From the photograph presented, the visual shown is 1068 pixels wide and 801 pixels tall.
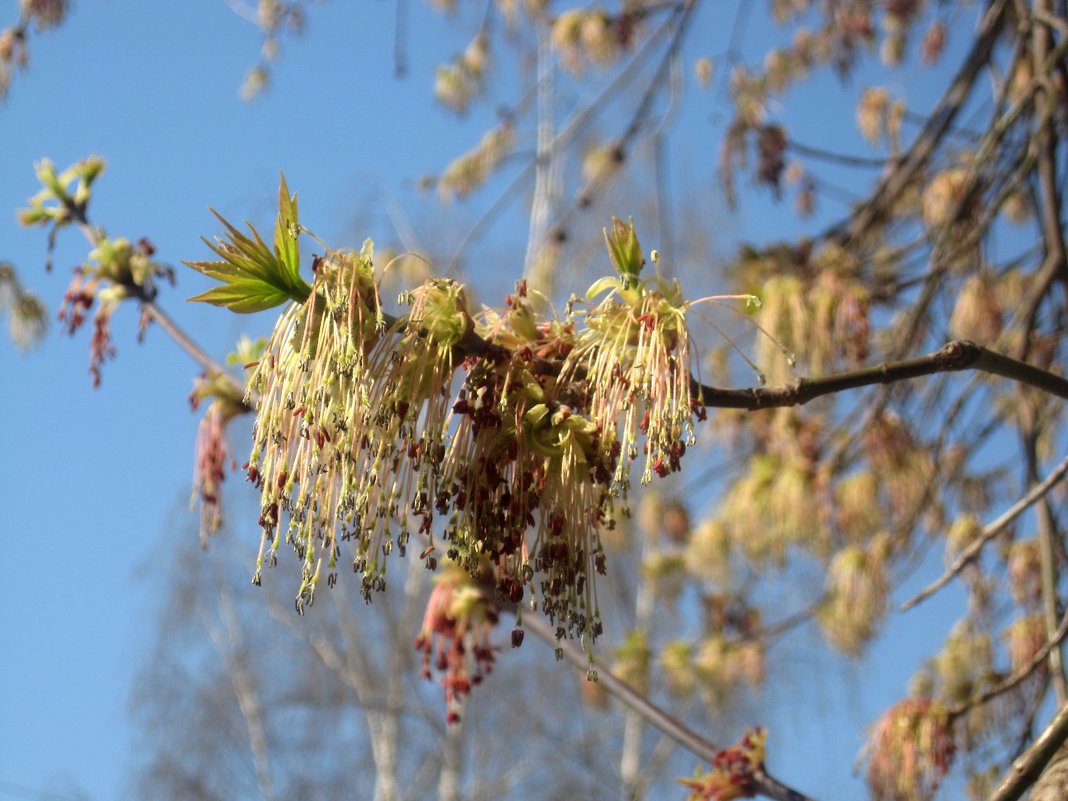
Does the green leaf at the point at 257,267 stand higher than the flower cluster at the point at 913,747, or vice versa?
the flower cluster at the point at 913,747

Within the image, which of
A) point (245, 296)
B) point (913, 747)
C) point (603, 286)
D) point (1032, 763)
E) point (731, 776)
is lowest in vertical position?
point (1032, 763)

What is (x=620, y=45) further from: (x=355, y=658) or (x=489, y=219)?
(x=355, y=658)

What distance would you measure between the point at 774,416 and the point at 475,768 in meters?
6.57

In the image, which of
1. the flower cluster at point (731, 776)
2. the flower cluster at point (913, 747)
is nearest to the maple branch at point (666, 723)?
the flower cluster at point (731, 776)

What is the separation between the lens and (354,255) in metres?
1.31

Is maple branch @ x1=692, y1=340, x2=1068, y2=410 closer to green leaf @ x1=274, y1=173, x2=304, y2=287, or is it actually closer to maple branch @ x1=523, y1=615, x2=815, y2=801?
green leaf @ x1=274, y1=173, x2=304, y2=287

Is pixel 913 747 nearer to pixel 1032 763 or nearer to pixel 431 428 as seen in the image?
pixel 1032 763

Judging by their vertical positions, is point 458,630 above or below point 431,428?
above

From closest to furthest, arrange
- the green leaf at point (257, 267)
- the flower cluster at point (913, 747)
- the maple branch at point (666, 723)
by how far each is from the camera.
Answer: the green leaf at point (257, 267) < the maple branch at point (666, 723) < the flower cluster at point (913, 747)

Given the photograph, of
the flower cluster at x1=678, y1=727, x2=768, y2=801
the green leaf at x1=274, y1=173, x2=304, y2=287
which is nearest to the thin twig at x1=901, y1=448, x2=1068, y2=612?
the flower cluster at x1=678, y1=727, x2=768, y2=801

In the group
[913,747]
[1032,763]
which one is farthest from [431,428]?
[913,747]

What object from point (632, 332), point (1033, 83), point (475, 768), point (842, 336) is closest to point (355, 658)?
point (475, 768)

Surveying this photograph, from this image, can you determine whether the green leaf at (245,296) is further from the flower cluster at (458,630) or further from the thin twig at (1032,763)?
the thin twig at (1032,763)

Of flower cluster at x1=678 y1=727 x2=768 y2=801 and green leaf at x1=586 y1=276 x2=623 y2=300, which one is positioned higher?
green leaf at x1=586 y1=276 x2=623 y2=300
